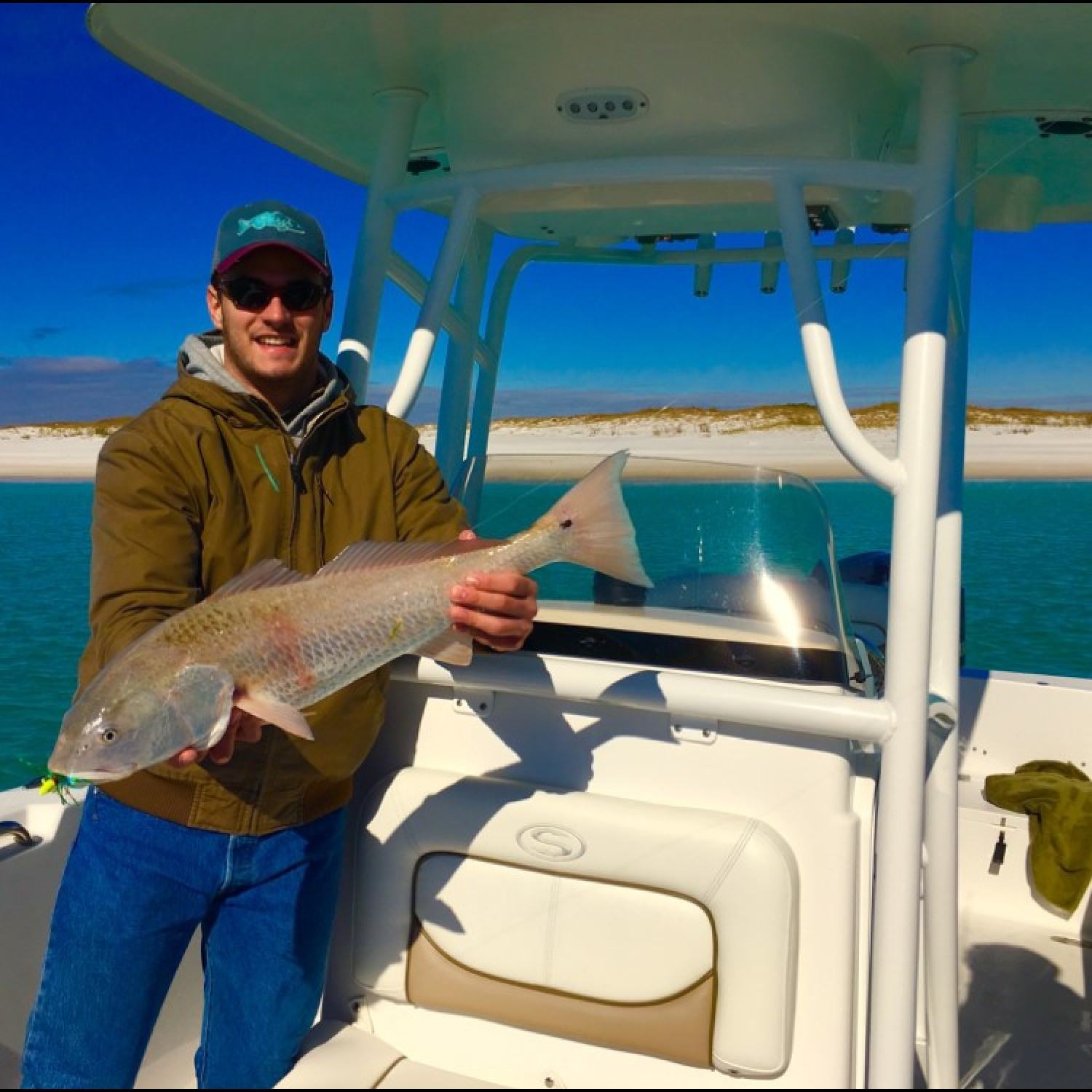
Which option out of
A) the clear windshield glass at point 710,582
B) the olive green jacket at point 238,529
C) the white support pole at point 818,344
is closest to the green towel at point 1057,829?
the clear windshield glass at point 710,582

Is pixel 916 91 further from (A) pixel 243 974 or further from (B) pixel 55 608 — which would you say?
(B) pixel 55 608

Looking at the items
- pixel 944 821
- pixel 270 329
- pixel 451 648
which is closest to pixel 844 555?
pixel 944 821

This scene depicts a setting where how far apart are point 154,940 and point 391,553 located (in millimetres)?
1027

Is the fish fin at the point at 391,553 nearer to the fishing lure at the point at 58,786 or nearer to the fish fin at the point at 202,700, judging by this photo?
the fish fin at the point at 202,700

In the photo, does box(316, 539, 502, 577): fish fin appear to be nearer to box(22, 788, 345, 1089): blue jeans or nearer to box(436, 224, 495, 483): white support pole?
box(22, 788, 345, 1089): blue jeans

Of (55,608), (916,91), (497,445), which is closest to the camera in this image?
(916,91)

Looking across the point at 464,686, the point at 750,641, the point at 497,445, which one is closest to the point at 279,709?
the point at 464,686

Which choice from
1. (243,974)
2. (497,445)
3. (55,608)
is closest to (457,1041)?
(243,974)

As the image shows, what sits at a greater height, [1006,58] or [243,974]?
[1006,58]

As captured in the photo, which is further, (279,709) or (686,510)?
(686,510)

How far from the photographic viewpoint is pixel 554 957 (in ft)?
8.36

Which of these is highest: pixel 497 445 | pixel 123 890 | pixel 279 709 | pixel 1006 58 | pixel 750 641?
Answer: pixel 1006 58

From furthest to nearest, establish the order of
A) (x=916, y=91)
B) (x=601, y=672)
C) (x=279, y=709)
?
(x=916, y=91), (x=601, y=672), (x=279, y=709)

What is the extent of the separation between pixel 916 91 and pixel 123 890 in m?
2.93
